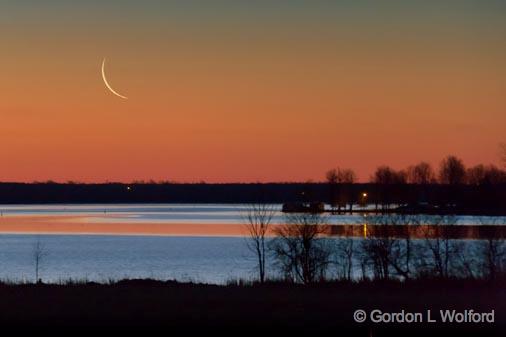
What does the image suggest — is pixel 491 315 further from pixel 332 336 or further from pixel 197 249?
pixel 197 249

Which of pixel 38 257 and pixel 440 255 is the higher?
pixel 38 257

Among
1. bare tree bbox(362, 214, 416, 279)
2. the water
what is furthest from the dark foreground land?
the water

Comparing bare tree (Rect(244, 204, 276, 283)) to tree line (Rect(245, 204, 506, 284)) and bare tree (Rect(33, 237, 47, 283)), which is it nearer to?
tree line (Rect(245, 204, 506, 284))

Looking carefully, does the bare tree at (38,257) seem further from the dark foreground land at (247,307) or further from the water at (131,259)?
the dark foreground land at (247,307)

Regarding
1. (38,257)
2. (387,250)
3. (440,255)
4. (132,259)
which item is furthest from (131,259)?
(440,255)

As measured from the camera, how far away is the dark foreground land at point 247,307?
1950 cm

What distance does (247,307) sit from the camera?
79.5 feet

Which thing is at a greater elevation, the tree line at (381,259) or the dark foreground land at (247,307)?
the tree line at (381,259)

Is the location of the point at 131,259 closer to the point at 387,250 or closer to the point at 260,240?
the point at 260,240

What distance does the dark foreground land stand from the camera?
1950 centimetres

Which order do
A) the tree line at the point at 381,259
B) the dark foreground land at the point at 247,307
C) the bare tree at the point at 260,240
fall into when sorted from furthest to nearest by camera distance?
the bare tree at the point at 260,240
the tree line at the point at 381,259
the dark foreground land at the point at 247,307

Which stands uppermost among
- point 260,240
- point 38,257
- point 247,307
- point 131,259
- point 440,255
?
point 260,240

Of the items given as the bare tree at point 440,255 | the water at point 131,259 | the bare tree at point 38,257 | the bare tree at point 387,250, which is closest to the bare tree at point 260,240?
the water at point 131,259

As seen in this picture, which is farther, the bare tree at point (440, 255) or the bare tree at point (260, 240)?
the bare tree at point (260, 240)
